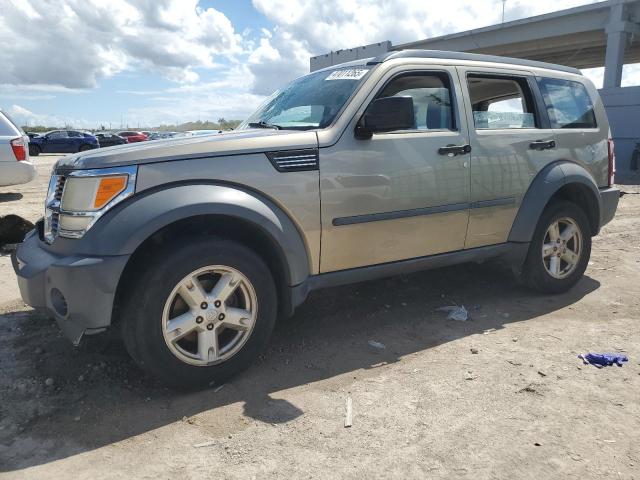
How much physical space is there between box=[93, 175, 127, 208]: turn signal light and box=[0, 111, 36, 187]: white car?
7.35 m

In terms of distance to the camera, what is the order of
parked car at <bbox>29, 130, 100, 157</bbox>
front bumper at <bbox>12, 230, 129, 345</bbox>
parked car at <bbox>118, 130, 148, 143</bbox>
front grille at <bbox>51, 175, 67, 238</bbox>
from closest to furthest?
front bumper at <bbox>12, 230, 129, 345</bbox> → front grille at <bbox>51, 175, 67, 238</bbox> → parked car at <bbox>29, 130, 100, 157</bbox> → parked car at <bbox>118, 130, 148, 143</bbox>

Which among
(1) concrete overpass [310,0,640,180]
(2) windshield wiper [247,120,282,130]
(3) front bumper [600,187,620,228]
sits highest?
(1) concrete overpass [310,0,640,180]

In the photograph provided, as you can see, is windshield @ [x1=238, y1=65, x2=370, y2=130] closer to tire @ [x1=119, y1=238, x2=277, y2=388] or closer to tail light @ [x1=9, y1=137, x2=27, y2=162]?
tire @ [x1=119, y1=238, x2=277, y2=388]

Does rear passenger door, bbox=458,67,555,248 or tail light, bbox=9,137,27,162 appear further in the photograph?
tail light, bbox=9,137,27,162

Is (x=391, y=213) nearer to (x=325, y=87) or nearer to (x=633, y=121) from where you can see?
(x=325, y=87)

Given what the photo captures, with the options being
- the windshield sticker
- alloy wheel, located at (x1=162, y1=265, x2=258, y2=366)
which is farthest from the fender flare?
→ alloy wheel, located at (x1=162, y1=265, x2=258, y2=366)

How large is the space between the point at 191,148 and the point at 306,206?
0.76 m

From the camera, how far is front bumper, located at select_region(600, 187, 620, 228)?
4.86 metres

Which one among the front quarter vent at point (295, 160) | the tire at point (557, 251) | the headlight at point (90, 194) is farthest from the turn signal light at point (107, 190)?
the tire at point (557, 251)

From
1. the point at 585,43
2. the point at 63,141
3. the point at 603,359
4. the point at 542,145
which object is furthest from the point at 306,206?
the point at 585,43

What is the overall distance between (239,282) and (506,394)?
5.40 ft

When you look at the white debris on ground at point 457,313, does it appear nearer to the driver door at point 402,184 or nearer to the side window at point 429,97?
the driver door at point 402,184

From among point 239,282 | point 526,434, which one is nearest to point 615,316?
point 526,434

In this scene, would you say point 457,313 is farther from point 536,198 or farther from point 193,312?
point 193,312
